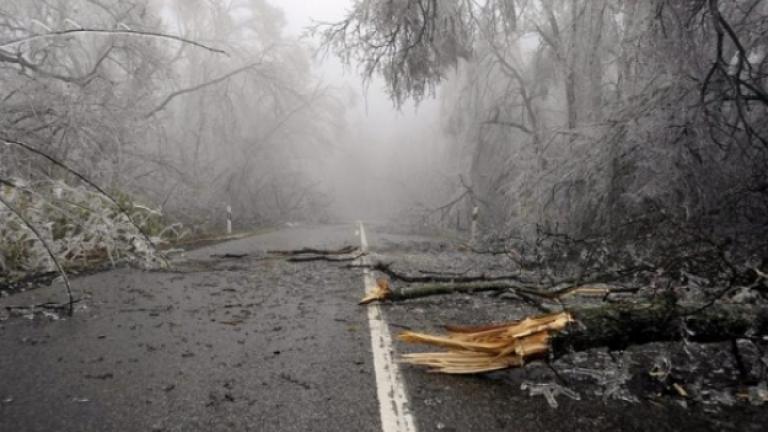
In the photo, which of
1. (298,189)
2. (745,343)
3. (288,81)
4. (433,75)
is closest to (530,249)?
(433,75)

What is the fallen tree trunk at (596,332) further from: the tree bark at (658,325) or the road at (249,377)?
the road at (249,377)

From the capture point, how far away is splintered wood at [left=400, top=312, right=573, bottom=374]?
3371 mm

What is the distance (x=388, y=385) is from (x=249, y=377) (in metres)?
0.96

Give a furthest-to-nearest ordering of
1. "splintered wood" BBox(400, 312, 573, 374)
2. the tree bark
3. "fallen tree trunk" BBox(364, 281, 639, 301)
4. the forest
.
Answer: "fallen tree trunk" BBox(364, 281, 639, 301) < the forest < the tree bark < "splintered wood" BBox(400, 312, 573, 374)

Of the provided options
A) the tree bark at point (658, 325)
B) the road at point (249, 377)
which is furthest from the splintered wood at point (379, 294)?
Answer: the tree bark at point (658, 325)

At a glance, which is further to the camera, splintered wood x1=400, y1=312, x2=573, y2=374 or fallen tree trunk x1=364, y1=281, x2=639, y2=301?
fallen tree trunk x1=364, y1=281, x2=639, y2=301

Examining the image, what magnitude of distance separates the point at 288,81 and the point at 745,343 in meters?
22.7

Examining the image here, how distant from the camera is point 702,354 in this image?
157 inches

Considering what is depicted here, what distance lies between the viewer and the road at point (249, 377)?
2822 mm

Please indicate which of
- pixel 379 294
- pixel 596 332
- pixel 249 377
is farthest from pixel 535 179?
pixel 249 377

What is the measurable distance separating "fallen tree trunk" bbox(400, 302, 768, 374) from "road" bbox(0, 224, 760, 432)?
163 millimetres

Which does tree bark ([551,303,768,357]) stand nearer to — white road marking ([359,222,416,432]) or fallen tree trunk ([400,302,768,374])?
fallen tree trunk ([400,302,768,374])

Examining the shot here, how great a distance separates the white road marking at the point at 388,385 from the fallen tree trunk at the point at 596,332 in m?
0.26

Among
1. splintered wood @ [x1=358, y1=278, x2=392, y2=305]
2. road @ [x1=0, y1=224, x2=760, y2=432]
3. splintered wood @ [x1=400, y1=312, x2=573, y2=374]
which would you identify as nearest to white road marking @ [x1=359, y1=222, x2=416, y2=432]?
road @ [x1=0, y1=224, x2=760, y2=432]
